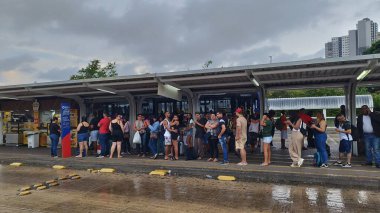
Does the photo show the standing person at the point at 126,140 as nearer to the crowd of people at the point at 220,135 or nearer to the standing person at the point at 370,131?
the crowd of people at the point at 220,135

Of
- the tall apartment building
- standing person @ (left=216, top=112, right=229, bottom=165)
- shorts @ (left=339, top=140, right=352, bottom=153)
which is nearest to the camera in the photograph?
shorts @ (left=339, top=140, right=352, bottom=153)

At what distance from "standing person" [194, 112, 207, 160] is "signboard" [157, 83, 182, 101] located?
148 cm

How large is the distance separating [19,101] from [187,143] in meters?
10.3

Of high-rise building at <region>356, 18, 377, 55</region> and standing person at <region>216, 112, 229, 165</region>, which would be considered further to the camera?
high-rise building at <region>356, 18, 377, 55</region>

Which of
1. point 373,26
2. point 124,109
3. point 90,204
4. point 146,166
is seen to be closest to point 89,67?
point 124,109

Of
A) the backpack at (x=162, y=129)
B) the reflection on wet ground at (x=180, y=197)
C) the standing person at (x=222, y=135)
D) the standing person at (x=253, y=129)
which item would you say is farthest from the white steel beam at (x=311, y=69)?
the backpack at (x=162, y=129)

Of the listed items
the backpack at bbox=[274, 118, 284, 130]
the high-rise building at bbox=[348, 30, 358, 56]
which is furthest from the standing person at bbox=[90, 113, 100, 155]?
the high-rise building at bbox=[348, 30, 358, 56]

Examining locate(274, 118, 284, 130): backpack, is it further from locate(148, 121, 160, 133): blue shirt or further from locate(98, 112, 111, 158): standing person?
locate(98, 112, 111, 158): standing person

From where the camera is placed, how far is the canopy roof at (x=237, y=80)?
808 centimetres

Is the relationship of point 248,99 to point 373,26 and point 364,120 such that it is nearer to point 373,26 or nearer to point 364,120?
point 364,120

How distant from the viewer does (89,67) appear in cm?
3750

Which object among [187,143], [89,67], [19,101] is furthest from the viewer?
[89,67]

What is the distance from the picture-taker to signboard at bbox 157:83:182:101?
1030 cm

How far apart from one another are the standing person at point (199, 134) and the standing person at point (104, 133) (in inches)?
127
